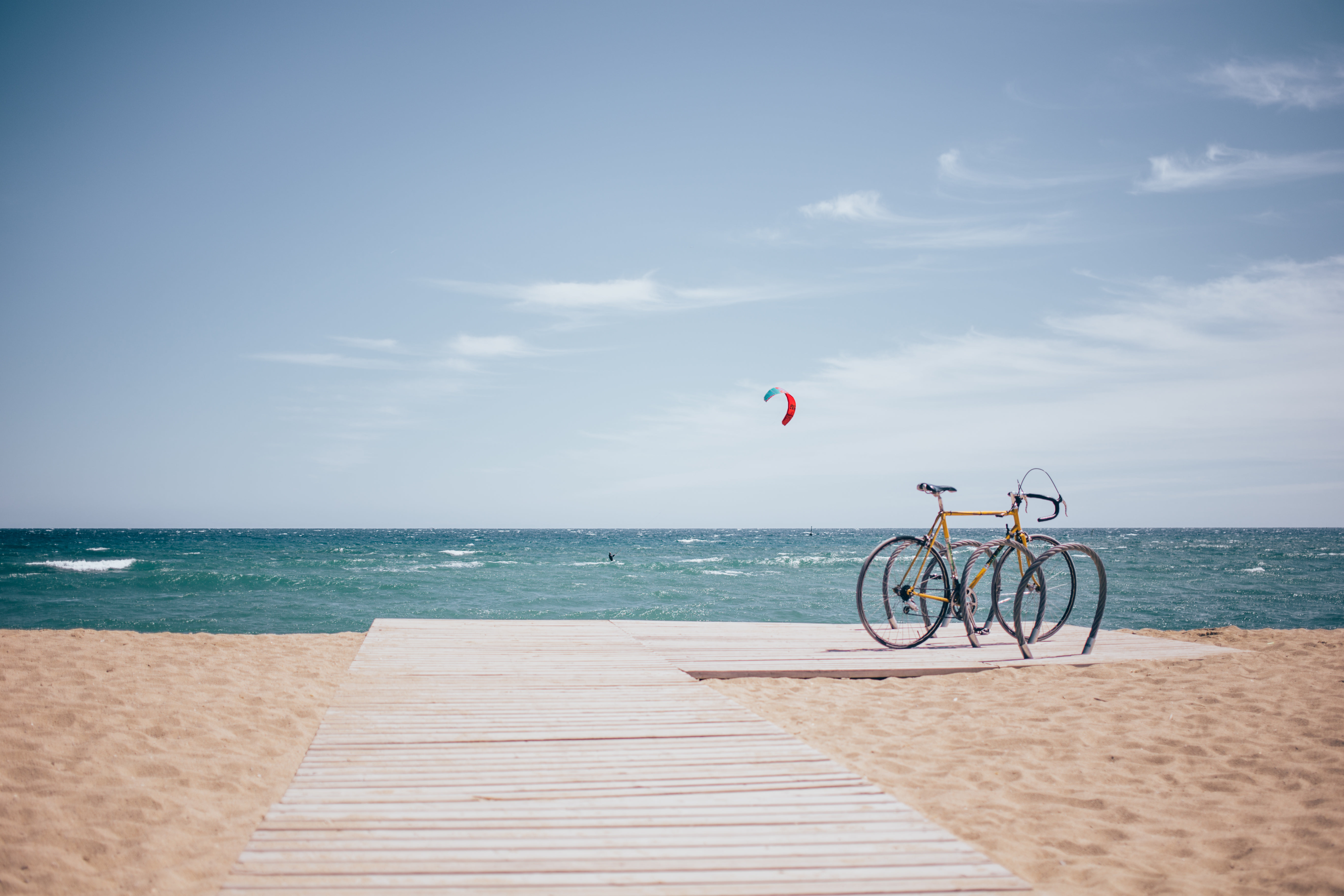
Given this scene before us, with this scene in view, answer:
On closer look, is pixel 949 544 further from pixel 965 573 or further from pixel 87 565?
pixel 87 565

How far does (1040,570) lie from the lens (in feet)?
24.2

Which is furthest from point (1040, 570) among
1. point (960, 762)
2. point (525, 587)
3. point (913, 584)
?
point (525, 587)

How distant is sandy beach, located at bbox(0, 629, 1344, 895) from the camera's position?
3270mm

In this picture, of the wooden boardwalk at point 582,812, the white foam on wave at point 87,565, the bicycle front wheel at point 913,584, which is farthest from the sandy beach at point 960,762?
the white foam on wave at point 87,565

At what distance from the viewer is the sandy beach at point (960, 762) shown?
10.7 ft

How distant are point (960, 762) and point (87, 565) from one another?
128 ft

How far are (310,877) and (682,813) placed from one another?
4.62 ft

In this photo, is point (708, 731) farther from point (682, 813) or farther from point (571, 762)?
point (682, 813)

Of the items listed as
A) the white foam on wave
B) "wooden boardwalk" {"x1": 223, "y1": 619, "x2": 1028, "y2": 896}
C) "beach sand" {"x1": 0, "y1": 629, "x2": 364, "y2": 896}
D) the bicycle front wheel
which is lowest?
the white foam on wave

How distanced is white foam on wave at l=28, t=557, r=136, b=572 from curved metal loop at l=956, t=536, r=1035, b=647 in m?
32.2

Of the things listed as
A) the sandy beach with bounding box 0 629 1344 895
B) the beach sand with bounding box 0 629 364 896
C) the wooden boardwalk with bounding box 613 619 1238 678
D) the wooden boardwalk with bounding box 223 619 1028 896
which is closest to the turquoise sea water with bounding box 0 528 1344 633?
the wooden boardwalk with bounding box 613 619 1238 678

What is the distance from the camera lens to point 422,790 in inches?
129

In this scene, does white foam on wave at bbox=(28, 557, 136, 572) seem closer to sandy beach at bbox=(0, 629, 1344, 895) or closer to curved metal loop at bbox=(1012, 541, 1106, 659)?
sandy beach at bbox=(0, 629, 1344, 895)

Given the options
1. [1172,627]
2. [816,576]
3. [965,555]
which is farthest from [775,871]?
[965,555]
